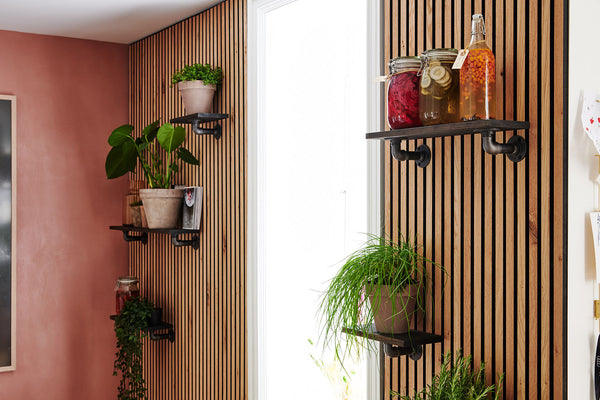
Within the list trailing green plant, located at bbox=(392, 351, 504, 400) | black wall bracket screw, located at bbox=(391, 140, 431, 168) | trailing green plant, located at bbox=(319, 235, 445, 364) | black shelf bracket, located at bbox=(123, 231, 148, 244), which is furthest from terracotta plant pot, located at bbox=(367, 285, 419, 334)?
black shelf bracket, located at bbox=(123, 231, 148, 244)

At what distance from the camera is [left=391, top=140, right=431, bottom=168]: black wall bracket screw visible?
5.98 ft

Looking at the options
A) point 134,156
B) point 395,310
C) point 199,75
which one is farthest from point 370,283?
point 134,156

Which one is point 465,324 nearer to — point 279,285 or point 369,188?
point 369,188

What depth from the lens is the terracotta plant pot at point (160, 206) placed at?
10.1 feet

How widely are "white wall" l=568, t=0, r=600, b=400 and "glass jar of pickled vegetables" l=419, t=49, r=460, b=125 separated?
316 millimetres

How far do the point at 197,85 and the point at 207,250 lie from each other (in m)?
0.82

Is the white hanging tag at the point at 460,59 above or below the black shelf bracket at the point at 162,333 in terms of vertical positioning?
above

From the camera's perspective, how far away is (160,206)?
122 inches

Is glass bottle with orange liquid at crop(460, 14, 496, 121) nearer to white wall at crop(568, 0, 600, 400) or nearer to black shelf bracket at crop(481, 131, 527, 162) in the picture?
black shelf bracket at crop(481, 131, 527, 162)

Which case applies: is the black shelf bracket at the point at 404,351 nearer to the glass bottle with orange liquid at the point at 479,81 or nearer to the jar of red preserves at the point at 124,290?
the glass bottle with orange liquid at the point at 479,81

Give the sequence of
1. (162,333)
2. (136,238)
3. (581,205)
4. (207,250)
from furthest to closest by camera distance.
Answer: (136,238) → (162,333) → (207,250) → (581,205)

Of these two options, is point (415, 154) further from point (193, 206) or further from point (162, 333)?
point (162, 333)

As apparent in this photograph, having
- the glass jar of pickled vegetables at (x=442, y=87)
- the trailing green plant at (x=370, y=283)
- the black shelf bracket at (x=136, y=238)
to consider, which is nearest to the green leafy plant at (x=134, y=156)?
the black shelf bracket at (x=136, y=238)

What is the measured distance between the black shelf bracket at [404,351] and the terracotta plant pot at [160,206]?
158 cm
